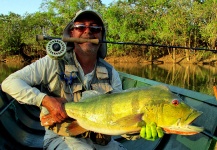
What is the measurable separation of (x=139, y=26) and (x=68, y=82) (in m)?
39.4

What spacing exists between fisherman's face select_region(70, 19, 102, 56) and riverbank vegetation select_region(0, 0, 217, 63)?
31.9 m

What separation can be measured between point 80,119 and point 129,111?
55 cm

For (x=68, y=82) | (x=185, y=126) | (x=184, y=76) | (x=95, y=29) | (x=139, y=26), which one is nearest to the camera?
(x=185, y=126)

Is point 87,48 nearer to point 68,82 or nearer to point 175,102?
point 68,82

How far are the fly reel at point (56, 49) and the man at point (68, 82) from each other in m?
0.16

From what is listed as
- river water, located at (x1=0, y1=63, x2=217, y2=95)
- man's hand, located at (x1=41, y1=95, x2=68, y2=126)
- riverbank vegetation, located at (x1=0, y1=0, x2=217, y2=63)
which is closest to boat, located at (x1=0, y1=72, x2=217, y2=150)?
man's hand, located at (x1=41, y1=95, x2=68, y2=126)

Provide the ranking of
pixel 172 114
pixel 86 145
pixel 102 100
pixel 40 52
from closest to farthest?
pixel 172 114
pixel 102 100
pixel 86 145
pixel 40 52

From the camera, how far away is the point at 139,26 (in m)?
41.6

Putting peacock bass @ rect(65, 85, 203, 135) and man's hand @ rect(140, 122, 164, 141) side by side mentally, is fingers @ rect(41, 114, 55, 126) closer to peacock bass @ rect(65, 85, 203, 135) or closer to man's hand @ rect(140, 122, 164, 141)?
peacock bass @ rect(65, 85, 203, 135)

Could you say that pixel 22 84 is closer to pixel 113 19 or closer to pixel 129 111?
pixel 129 111

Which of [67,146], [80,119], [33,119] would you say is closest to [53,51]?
[80,119]

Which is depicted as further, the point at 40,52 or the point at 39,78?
the point at 40,52

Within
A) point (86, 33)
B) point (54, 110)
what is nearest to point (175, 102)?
point (54, 110)

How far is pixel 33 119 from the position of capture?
23.0 ft
